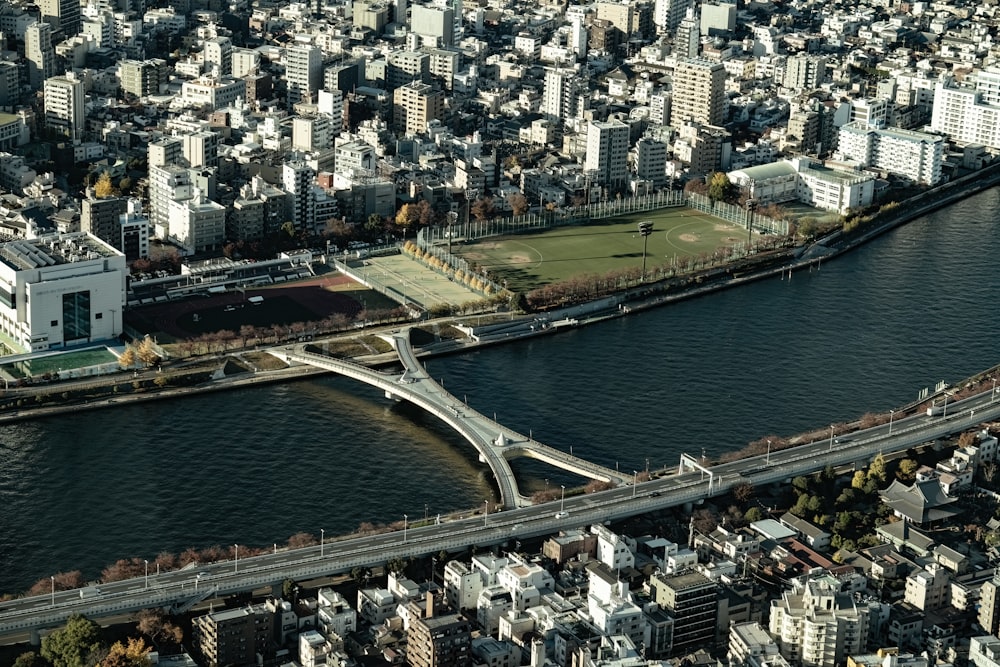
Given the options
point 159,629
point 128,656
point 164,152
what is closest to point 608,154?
point 164,152

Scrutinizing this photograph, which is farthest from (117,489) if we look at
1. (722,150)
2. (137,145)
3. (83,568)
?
(722,150)

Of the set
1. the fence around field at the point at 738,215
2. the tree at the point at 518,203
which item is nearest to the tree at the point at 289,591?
the tree at the point at 518,203

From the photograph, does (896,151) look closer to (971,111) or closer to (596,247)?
(971,111)

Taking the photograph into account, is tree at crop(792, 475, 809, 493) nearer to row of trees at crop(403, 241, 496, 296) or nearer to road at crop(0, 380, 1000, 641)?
road at crop(0, 380, 1000, 641)

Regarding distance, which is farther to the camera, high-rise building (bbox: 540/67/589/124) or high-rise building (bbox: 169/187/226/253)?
high-rise building (bbox: 540/67/589/124)

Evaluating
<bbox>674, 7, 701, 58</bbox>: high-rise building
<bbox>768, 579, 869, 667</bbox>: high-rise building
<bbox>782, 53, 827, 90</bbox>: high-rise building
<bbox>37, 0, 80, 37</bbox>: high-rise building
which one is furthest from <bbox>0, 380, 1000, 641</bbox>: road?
<bbox>37, 0, 80, 37</bbox>: high-rise building

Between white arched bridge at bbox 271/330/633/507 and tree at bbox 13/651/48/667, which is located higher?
white arched bridge at bbox 271/330/633/507
